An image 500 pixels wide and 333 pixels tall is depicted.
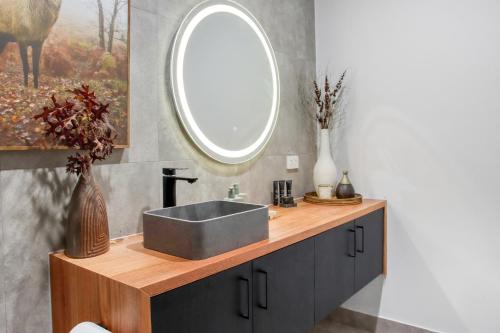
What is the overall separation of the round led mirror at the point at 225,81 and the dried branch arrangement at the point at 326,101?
33cm

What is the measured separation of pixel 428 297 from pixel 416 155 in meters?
0.79

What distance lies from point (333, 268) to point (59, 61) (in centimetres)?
134

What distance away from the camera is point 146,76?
1.49 metres

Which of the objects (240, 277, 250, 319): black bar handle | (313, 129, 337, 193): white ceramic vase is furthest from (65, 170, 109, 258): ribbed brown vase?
(313, 129, 337, 193): white ceramic vase

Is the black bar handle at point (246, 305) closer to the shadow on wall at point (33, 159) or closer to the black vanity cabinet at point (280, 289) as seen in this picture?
the black vanity cabinet at point (280, 289)

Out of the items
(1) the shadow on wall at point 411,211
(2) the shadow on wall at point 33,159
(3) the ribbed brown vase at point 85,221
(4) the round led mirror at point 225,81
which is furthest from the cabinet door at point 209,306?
(1) the shadow on wall at point 411,211

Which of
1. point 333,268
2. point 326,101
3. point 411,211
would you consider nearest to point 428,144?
point 411,211

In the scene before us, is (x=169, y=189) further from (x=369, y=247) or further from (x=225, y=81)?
(x=369, y=247)

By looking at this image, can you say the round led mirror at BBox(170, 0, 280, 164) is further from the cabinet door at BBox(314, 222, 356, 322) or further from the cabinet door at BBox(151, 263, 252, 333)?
the cabinet door at BBox(151, 263, 252, 333)

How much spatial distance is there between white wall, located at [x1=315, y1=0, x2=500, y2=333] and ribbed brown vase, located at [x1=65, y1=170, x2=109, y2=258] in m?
1.62

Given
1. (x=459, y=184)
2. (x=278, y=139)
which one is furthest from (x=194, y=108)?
(x=459, y=184)

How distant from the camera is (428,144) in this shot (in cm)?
206

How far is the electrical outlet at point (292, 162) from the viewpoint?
2.22 meters

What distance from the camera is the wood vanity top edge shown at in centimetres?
97
